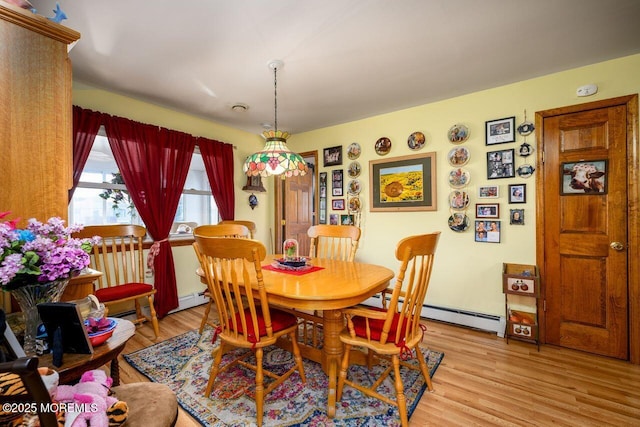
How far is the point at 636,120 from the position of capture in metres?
2.19

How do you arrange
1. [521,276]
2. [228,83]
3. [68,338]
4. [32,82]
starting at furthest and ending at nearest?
1. [228,83]
2. [521,276]
3. [32,82]
4. [68,338]

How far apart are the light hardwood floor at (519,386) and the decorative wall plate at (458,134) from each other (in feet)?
6.60

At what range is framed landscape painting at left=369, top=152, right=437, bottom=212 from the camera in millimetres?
3123

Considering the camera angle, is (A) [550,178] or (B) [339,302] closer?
(B) [339,302]

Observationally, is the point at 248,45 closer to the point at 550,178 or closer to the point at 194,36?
the point at 194,36

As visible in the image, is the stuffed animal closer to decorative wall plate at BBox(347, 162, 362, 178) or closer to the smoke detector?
the smoke detector

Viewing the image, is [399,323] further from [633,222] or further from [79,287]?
[633,222]

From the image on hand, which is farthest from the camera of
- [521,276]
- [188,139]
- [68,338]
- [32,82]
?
[188,139]

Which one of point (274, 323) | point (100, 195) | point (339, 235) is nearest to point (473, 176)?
point (339, 235)

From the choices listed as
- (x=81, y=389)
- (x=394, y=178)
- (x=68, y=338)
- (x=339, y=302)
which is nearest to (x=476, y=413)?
(x=339, y=302)

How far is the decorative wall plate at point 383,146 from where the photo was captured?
11.2 feet

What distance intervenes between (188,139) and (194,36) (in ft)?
5.36

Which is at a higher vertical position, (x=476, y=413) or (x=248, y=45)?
(x=248, y=45)

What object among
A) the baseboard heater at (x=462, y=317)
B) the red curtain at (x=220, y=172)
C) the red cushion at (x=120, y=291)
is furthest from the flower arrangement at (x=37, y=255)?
the red curtain at (x=220, y=172)
